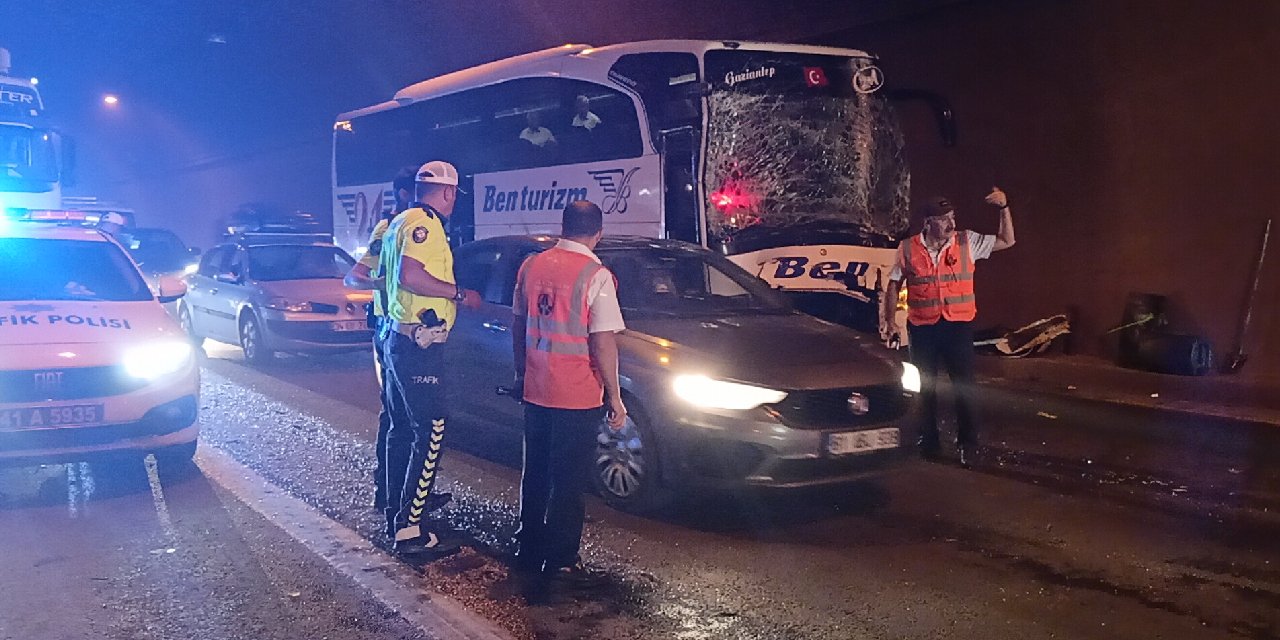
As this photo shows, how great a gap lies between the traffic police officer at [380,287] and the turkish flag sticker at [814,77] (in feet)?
19.0

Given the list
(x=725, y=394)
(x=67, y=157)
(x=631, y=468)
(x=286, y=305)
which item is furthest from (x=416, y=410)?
(x=67, y=157)

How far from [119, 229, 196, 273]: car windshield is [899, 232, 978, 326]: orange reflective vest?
14.1 meters

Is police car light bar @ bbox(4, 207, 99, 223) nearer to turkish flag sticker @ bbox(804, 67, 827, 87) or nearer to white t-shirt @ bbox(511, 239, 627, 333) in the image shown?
white t-shirt @ bbox(511, 239, 627, 333)

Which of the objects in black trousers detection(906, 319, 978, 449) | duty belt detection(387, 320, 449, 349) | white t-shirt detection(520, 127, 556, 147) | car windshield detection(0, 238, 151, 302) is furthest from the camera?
white t-shirt detection(520, 127, 556, 147)

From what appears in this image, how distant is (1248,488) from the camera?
7.04 metres

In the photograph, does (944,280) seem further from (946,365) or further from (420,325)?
(420,325)

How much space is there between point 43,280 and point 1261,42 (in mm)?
11398

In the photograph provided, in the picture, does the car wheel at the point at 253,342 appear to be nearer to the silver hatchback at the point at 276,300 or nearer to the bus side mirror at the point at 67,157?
the silver hatchback at the point at 276,300

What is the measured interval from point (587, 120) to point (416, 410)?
278 inches

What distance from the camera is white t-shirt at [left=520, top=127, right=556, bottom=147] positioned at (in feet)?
41.6

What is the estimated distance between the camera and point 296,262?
1324 cm

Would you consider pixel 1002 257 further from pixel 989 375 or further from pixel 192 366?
pixel 192 366

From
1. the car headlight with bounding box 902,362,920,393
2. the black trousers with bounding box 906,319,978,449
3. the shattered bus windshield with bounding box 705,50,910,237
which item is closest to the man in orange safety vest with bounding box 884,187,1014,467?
the black trousers with bounding box 906,319,978,449

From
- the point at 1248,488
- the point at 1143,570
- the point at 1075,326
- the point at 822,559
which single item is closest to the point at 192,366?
the point at 822,559
